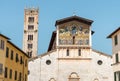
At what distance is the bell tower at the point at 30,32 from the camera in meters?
102

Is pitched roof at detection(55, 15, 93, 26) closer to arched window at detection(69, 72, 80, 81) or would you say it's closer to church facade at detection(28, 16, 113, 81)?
church facade at detection(28, 16, 113, 81)

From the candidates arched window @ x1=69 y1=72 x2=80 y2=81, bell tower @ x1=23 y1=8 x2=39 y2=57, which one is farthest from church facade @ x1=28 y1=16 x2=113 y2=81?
bell tower @ x1=23 y1=8 x2=39 y2=57

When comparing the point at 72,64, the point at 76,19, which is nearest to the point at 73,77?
the point at 72,64

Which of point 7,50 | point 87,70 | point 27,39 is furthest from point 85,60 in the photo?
point 27,39

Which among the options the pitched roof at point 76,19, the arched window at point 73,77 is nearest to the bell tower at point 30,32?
the pitched roof at point 76,19

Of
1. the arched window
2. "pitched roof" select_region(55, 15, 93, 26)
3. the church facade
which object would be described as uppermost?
"pitched roof" select_region(55, 15, 93, 26)

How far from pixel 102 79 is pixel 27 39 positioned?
155 feet

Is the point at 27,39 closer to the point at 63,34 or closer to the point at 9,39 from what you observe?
the point at 63,34

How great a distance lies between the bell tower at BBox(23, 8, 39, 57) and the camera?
101875 millimetres

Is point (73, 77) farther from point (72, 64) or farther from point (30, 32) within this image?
point (30, 32)

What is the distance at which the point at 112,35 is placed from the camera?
39.1 metres

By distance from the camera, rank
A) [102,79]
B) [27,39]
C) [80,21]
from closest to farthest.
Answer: [102,79] → [80,21] → [27,39]

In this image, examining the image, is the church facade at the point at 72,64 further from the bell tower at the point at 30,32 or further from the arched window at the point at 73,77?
the bell tower at the point at 30,32

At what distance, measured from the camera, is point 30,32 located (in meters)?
104
